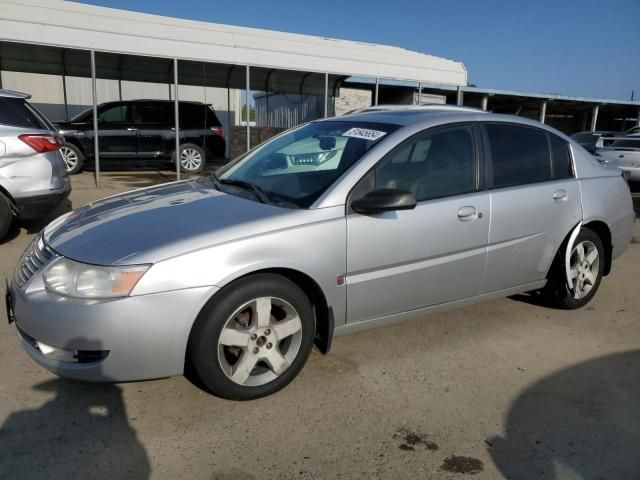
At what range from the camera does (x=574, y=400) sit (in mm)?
2988

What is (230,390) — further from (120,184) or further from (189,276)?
(120,184)

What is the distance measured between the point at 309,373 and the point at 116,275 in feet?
4.31

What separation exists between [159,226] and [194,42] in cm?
981

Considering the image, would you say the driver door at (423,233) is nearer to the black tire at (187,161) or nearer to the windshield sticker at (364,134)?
the windshield sticker at (364,134)

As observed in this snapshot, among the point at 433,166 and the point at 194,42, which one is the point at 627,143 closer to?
the point at 194,42

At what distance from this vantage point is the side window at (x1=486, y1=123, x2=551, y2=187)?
3.71 meters

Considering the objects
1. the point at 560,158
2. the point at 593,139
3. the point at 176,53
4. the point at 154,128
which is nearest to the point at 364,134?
the point at 560,158

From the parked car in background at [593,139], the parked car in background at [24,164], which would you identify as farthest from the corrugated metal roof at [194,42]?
the parked car in background at [24,164]

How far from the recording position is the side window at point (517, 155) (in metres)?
3.71

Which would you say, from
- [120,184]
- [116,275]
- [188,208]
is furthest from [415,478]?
[120,184]

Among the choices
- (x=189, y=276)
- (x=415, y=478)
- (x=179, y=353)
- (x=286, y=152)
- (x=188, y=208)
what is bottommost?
(x=415, y=478)

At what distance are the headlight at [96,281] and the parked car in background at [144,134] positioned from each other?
11.0 metres

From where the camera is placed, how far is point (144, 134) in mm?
13281

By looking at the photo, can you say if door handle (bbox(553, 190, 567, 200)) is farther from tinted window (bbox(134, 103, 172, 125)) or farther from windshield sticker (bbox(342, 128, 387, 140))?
tinted window (bbox(134, 103, 172, 125))
